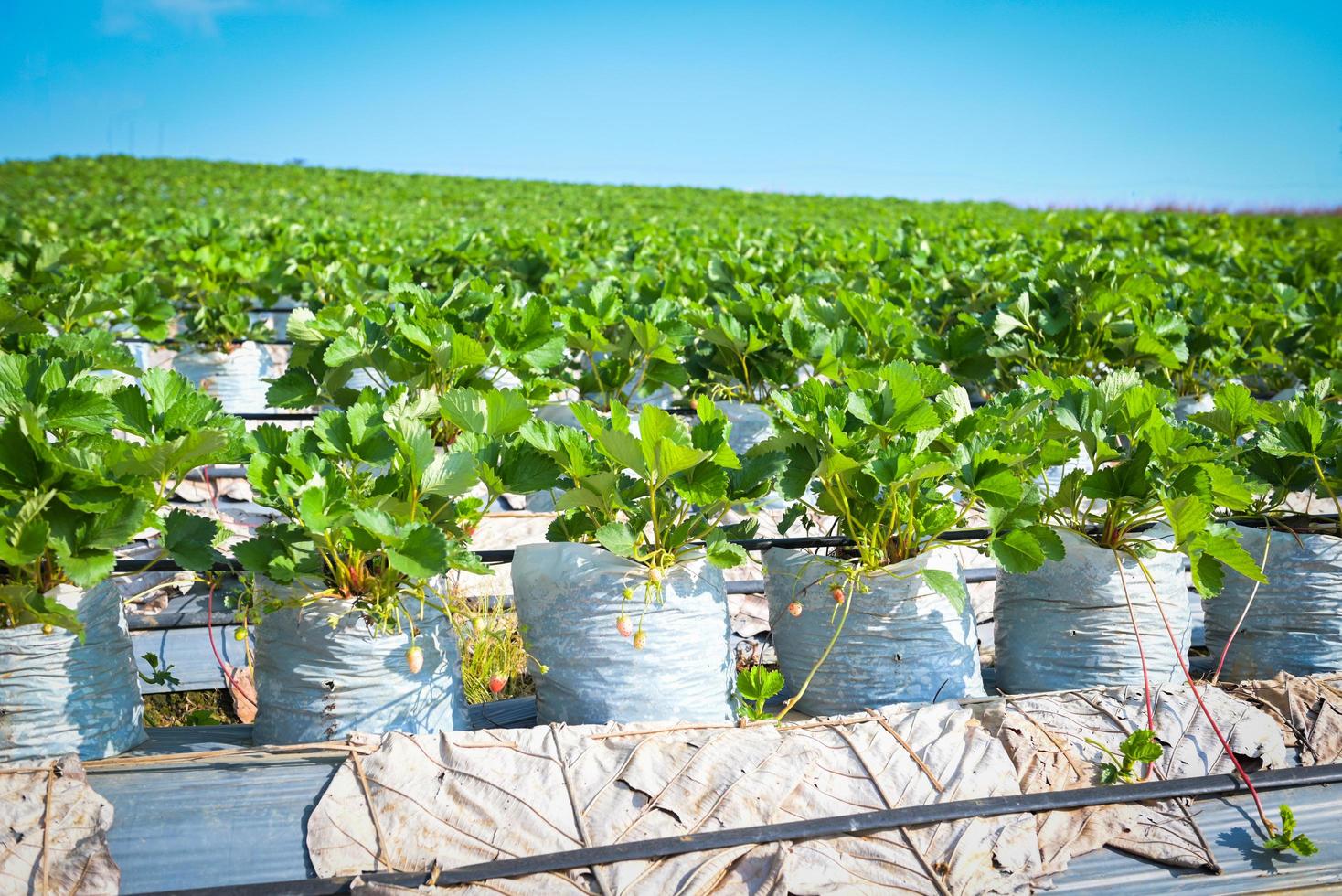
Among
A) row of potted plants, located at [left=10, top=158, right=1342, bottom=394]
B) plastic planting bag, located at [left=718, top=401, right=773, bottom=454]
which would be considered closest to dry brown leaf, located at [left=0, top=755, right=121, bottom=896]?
row of potted plants, located at [left=10, top=158, right=1342, bottom=394]

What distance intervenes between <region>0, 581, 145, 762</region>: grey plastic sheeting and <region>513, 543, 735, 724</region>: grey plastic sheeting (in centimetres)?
70

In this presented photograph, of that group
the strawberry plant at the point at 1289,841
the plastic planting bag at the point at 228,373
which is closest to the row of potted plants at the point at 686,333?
the plastic planting bag at the point at 228,373

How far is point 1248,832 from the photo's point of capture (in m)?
1.61

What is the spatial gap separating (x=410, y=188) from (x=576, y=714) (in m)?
20.5

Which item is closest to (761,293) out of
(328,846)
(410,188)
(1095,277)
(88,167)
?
(1095,277)

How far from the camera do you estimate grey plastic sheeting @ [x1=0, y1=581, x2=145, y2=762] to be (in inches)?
64.2

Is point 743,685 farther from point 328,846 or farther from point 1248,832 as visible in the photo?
point 1248,832

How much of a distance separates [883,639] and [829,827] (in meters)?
0.50

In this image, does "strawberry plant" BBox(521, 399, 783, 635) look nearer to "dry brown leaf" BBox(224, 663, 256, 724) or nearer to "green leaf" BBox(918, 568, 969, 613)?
"green leaf" BBox(918, 568, 969, 613)

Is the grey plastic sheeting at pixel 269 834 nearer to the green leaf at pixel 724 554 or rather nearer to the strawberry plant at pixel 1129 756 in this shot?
the strawberry plant at pixel 1129 756

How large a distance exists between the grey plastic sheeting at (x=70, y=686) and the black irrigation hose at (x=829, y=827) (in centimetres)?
46

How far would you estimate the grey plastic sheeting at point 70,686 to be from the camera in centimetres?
163

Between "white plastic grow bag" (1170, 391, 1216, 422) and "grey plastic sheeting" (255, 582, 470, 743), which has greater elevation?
"white plastic grow bag" (1170, 391, 1216, 422)

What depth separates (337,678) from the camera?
5.65 ft
